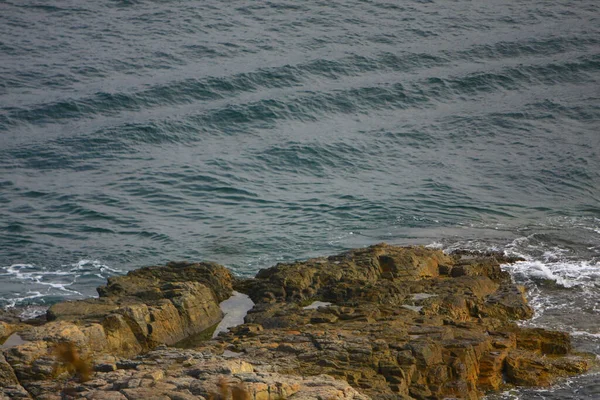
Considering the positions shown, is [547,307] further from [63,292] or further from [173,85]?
[173,85]

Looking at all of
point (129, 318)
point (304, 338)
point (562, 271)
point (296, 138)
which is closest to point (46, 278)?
point (129, 318)

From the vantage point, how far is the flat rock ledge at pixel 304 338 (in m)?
15.8

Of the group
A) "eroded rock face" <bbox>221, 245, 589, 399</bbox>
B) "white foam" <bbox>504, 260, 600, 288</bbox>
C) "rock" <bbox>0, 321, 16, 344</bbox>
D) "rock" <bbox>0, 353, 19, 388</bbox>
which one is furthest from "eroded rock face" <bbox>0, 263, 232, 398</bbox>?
"white foam" <bbox>504, 260, 600, 288</bbox>

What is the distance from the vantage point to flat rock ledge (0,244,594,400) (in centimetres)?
1582

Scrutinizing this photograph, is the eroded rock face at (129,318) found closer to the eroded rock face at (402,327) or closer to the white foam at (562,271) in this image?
the eroded rock face at (402,327)

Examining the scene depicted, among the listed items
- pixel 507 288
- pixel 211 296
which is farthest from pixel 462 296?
pixel 211 296

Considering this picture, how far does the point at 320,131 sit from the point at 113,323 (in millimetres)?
21455

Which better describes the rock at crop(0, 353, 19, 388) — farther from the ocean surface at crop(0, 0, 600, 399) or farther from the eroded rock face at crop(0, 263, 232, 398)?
the ocean surface at crop(0, 0, 600, 399)

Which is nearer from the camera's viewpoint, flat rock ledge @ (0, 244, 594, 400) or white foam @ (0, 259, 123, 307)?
flat rock ledge @ (0, 244, 594, 400)

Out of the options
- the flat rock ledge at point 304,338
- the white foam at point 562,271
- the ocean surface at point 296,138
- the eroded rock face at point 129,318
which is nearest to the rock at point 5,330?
the flat rock ledge at point 304,338

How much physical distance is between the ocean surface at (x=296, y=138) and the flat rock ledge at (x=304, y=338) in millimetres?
1543

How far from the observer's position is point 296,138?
38156mm

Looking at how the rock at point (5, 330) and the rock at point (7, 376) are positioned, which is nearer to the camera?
the rock at point (7, 376)

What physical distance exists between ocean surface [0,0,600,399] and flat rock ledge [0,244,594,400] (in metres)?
1.54
